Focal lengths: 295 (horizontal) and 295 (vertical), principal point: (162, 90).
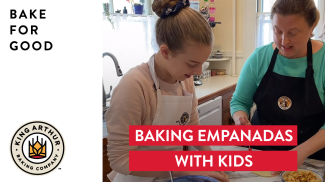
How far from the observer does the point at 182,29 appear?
95 centimetres

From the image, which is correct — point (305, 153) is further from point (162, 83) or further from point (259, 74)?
point (162, 83)

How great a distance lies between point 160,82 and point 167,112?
111mm

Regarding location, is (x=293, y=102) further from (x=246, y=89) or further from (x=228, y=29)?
(x=228, y=29)

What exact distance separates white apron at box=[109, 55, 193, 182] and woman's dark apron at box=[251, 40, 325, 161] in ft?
1.39

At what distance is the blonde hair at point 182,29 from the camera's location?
0.95 metres

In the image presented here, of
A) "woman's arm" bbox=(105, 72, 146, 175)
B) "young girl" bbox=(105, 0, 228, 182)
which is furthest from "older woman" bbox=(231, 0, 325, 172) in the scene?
"woman's arm" bbox=(105, 72, 146, 175)

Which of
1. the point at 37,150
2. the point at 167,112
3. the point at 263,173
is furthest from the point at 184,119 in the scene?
the point at 37,150

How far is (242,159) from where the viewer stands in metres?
1.15

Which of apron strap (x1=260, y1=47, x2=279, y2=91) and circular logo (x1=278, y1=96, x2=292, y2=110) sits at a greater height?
apron strap (x1=260, y1=47, x2=279, y2=91)

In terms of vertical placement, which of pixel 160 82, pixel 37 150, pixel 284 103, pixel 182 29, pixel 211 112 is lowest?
pixel 211 112

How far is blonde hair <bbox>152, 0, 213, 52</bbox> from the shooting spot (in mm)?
947

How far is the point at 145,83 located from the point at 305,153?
2.16 feet

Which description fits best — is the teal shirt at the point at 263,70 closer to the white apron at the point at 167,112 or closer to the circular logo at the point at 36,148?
the white apron at the point at 167,112

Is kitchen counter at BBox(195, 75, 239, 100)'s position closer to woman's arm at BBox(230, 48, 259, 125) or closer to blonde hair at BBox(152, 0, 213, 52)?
→ woman's arm at BBox(230, 48, 259, 125)
